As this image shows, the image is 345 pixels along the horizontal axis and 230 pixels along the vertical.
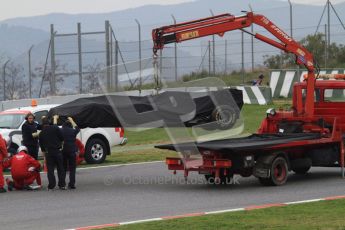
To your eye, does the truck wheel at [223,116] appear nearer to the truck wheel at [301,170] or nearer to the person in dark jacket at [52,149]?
the truck wheel at [301,170]

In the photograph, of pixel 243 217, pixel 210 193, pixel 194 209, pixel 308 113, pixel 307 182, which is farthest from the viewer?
pixel 308 113

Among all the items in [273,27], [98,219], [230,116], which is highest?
[273,27]

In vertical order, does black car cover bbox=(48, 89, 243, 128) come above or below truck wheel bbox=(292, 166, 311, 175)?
above

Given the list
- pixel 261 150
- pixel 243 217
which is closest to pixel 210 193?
pixel 261 150

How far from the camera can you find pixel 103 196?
16922mm

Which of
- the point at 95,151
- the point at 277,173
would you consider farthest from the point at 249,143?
the point at 95,151

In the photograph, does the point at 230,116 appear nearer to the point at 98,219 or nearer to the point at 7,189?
the point at 7,189

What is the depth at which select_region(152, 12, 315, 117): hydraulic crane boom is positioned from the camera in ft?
63.3

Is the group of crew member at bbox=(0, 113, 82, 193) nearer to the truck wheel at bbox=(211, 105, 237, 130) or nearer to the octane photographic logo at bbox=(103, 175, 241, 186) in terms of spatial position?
the octane photographic logo at bbox=(103, 175, 241, 186)

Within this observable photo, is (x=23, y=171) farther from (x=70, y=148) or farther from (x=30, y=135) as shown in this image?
(x=30, y=135)

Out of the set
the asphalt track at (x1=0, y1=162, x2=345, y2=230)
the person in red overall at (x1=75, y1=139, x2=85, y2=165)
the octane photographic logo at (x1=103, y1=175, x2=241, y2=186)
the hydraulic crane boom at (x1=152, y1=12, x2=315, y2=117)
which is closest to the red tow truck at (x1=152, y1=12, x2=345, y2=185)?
the hydraulic crane boom at (x1=152, y1=12, x2=315, y2=117)

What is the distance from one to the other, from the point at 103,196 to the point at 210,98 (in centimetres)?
471

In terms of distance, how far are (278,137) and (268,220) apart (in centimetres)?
587

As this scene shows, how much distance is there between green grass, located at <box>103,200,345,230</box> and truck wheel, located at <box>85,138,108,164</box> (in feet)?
35.8
